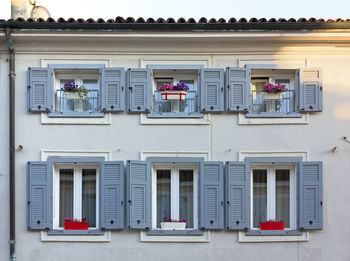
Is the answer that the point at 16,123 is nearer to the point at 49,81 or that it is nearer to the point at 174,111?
the point at 49,81

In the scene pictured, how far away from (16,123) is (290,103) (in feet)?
19.3

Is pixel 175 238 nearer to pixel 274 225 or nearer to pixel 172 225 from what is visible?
pixel 172 225

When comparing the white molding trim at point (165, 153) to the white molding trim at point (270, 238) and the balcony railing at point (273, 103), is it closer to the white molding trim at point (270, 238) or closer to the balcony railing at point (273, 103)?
the balcony railing at point (273, 103)

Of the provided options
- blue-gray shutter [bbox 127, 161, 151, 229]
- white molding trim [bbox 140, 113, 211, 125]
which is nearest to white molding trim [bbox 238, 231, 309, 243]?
blue-gray shutter [bbox 127, 161, 151, 229]

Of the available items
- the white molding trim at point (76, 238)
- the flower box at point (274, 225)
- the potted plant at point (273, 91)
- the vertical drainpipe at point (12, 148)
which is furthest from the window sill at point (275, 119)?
the vertical drainpipe at point (12, 148)

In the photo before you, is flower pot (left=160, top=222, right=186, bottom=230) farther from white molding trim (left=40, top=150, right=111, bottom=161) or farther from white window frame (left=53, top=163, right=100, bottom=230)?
white molding trim (left=40, top=150, right=111, bottom=161)

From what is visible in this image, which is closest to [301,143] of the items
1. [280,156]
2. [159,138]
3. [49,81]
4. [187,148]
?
[280,156]

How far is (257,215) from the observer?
9430mm

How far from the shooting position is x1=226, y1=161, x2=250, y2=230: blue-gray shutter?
905cm

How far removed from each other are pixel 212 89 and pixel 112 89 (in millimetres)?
2117

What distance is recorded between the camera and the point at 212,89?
9.30 m

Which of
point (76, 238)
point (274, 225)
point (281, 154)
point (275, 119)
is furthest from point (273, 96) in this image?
point (76, 238)

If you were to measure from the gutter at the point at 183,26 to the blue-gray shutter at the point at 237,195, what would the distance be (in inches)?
110

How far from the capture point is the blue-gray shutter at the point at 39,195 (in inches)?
355
